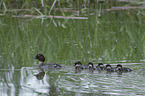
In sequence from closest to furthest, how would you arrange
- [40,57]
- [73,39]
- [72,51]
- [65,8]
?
[40,57], [72,51], [73,39], [65,8]

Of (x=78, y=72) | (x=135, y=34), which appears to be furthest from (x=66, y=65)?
(x=135, y=34)

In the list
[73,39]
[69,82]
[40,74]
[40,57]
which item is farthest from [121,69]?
[73,39]

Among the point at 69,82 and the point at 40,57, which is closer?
the point at 69,82

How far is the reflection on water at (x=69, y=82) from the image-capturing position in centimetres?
579

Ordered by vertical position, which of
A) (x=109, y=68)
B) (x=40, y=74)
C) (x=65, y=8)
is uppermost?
(x=65, y=8)

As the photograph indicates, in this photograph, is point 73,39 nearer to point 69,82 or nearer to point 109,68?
point 109,68

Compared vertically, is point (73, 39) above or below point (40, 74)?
above

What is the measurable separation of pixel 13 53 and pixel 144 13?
24.7 feet

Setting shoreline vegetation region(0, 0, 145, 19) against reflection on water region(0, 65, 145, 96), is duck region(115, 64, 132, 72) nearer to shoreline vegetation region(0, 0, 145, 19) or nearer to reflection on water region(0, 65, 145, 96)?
reflection on water region(0, 65, 145, 96)

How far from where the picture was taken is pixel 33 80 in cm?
664

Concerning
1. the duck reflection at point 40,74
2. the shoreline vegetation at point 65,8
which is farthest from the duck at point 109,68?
the shoreline vegetation at point 65,8

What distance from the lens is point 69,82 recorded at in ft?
20.7

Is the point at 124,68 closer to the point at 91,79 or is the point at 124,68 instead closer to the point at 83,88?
the point at 91,79

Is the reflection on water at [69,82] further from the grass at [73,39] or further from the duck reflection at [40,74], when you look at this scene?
the grass at [73,39]
